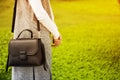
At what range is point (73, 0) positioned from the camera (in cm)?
443

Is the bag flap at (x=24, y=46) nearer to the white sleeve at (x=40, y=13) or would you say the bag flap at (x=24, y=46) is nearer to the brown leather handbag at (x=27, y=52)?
the brown leather handbag at (x=27, y=52)

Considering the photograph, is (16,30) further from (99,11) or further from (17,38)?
(99,11)

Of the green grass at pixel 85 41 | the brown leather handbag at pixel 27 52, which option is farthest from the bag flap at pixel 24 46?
the green grass at pixel 85 41

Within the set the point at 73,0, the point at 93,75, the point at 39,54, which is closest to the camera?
the point at 39,54

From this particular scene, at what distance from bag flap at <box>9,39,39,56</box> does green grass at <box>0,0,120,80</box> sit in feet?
5.82

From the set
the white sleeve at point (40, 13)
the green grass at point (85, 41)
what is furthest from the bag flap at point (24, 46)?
the green grass at point (85, 41)

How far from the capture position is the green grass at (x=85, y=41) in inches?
165

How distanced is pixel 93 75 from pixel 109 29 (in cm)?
59

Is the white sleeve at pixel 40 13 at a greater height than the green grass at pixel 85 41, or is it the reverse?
the white sleeve at pixel 40 13

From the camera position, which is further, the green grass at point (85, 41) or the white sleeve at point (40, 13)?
the green grass at point (85, 41)

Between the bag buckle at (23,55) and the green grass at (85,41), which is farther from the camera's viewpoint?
the green grass at (85,41)

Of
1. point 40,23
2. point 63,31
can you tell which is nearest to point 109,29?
point 63,31

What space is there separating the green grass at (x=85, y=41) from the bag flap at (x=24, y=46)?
1773mm

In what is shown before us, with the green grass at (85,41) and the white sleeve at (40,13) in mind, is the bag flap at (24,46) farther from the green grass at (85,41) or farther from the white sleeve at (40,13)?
the green grass at (85,41)
